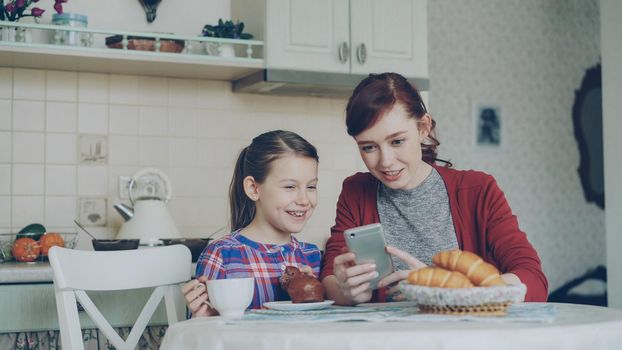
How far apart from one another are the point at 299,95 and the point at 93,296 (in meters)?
1.28

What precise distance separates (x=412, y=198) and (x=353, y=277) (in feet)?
1.47

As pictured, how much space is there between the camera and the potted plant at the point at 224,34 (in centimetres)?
304

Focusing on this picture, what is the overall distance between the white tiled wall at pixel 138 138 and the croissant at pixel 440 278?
194 centimetres

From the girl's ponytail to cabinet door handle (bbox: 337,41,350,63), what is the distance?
105cm

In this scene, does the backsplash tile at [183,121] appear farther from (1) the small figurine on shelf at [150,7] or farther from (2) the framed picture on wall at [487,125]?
(2) the framed picture on wall at [487,125]

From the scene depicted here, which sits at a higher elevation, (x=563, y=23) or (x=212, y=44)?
(x=563, y=23)

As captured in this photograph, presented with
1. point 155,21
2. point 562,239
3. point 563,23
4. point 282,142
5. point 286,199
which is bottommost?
point 562,239

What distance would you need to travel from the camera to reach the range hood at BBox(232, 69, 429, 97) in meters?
3.03

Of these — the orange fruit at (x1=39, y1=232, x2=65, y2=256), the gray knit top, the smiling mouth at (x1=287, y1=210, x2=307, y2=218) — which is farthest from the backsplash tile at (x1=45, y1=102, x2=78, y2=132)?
the gray knit top

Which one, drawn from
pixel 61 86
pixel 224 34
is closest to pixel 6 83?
pixel 61 86

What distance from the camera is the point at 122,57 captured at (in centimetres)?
286

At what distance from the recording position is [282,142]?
204 cm

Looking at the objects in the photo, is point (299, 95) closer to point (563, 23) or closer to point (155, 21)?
point (155, 21)

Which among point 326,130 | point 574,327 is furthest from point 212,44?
point 574,327
